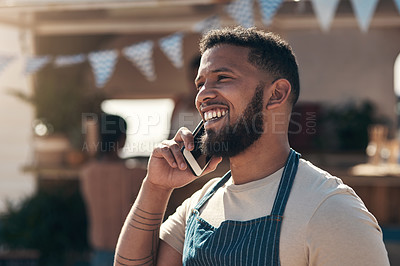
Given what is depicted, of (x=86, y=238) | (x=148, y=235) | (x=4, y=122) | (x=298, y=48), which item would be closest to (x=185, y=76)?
(x=298, y=48)

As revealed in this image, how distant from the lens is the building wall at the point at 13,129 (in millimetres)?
5973

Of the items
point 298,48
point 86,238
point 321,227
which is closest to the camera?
point 321,227

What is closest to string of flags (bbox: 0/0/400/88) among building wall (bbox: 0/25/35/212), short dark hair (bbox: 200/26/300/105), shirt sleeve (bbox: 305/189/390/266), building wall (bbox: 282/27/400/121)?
building wall (bbox: 0/25/35/212)

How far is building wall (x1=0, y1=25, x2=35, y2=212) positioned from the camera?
5.97 metres

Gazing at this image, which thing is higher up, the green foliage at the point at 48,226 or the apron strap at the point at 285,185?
the apron strap at the point at 285,185

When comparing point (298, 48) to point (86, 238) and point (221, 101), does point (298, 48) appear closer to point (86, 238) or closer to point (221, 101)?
point (86, 238)

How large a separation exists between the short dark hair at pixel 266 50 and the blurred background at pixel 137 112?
224 cm

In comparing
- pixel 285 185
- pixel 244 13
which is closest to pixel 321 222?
pixel 285 185

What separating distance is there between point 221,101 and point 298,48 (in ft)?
18.4

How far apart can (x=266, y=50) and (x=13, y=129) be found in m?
5.05

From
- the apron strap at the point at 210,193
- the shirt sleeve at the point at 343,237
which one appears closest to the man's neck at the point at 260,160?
the apron strap at the point at 210,193

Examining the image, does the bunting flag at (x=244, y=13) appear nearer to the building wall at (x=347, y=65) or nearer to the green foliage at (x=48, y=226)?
the building wall at (x=347, y=65)

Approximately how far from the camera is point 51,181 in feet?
19.4

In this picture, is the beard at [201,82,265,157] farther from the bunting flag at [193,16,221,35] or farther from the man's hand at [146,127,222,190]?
the bunting flag at [193,16,221,35]
